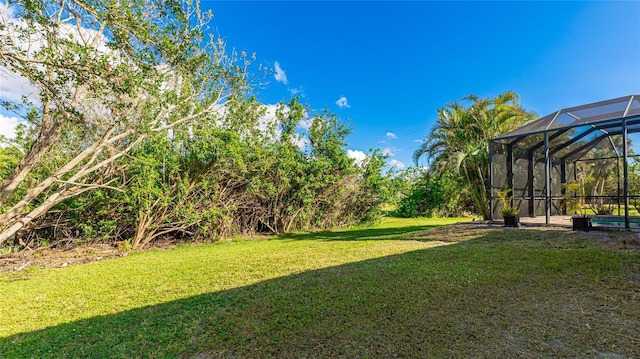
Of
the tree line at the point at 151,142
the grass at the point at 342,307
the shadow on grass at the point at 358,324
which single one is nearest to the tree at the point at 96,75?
the tree line at the point at 151,142

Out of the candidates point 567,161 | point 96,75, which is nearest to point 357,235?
point 96,75

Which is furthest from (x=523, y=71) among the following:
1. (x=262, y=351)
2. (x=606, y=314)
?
(x=262, y=351)

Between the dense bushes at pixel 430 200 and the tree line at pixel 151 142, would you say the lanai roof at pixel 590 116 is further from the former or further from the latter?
the dense bushes at pixel 430 200

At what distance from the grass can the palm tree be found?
5839 mm

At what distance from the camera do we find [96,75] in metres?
3.86

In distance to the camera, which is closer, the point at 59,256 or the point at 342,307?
the point at 342,307

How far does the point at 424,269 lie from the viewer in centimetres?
448

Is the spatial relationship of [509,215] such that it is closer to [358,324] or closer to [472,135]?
[472,135]

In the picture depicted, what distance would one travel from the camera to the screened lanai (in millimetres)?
9078

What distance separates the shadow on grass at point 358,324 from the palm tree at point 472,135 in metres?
7.86

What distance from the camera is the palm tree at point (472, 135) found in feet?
36.9

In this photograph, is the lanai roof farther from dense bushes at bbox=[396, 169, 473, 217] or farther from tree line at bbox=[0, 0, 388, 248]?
dense bushes at bbox=[396, 169, 473, 217]

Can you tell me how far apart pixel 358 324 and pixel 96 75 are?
453 cm

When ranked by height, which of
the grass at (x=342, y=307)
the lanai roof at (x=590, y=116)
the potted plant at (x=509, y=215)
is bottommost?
A: the grass at (x=342, y=307)
